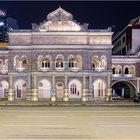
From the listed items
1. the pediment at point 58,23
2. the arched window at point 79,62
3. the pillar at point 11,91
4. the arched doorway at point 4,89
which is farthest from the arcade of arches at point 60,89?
the pediment at point 58,23

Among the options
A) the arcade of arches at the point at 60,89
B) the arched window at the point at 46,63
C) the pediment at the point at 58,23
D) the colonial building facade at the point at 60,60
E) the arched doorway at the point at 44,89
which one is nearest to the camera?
the colonial building facade at the point at 60,60

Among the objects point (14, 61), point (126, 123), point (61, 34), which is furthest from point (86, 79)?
point (126, 123)

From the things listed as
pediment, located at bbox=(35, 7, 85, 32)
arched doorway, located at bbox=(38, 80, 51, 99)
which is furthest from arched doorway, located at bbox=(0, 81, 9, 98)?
pediment, located at bbox=(35, 7, 85, 32)

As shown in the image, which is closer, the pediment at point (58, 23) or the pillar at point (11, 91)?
the pediment at point (58, 23)

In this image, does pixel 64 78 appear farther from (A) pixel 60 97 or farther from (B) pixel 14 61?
(B) pixel 14 61

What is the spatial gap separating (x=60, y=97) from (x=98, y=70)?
734 centimetres

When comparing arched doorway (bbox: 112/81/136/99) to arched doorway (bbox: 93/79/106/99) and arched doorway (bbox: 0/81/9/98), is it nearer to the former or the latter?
arched doorway (bbox: 93/79/106/99)

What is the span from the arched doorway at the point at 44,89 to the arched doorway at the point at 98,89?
739 cm

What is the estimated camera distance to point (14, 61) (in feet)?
200

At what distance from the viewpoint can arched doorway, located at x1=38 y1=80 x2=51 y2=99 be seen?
200ft

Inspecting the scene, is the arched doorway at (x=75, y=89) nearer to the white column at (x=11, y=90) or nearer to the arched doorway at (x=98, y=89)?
the arched doorway at (x=98, y=89)

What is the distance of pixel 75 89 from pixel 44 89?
493 cm

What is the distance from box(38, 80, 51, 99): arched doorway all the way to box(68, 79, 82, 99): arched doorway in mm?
3345

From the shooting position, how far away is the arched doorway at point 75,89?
6103 centimetres
